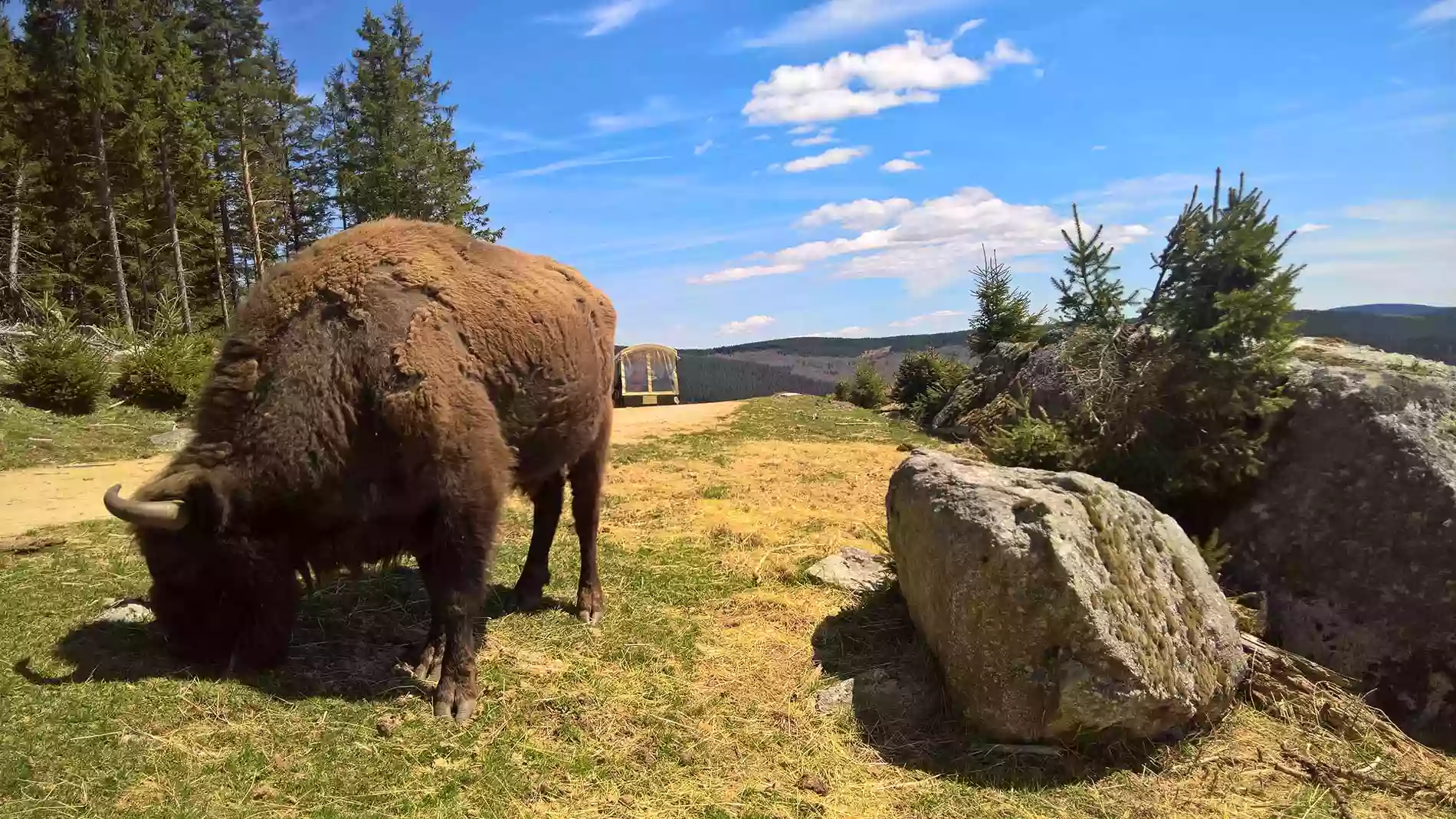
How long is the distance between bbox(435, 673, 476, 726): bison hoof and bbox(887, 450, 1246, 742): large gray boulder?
2.74 m

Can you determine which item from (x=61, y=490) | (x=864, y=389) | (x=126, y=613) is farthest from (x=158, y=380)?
(x=864, y=389)

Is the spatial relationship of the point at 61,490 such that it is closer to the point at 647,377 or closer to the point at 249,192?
the point at 647,377

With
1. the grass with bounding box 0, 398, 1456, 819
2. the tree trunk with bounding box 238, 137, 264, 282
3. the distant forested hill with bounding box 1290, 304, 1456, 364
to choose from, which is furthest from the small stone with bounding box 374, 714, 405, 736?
the tree trunk with bounding box 238, 137, 264, 282

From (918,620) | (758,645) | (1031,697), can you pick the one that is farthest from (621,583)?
(1031,697)

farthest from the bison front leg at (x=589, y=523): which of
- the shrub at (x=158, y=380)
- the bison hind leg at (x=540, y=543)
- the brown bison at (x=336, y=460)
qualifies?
the shrub at (x=158, y=380)

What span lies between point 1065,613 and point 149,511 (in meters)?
4.69

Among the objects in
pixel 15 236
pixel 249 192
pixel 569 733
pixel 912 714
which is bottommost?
pixel 912 714

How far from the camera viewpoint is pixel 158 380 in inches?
567

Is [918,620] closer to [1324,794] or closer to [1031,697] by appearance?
[1031,697]

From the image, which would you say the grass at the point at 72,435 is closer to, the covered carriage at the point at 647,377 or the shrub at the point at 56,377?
the shrub at the point at 56,377

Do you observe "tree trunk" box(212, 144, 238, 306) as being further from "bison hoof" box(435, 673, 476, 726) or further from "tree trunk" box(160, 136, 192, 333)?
"bison hoof" box(435, 673, 476, 726)

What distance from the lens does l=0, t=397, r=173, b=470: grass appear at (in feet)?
35.2

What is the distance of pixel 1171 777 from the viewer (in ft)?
12.8

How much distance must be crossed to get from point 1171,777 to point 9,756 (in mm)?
5459
